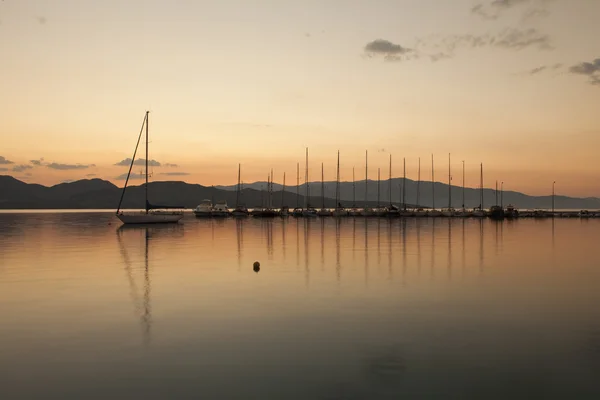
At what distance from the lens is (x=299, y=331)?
53.8 ft

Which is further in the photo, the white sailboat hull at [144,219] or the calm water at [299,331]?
the white sailboat hull at [144,219]

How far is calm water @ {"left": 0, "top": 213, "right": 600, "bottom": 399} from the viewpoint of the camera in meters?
11.6

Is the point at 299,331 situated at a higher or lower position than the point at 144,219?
lower

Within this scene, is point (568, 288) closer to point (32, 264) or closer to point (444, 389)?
point (444, 389)

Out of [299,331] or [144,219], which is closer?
[299,331]

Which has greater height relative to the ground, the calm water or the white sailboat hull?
the white sailboat hull

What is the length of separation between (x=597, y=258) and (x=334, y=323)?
3156cm

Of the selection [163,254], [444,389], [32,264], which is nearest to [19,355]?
[444,389]

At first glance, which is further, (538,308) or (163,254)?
(163,254)

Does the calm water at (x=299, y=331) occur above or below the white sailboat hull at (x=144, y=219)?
below

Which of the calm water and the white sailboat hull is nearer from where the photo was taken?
the calm water

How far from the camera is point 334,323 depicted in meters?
17.4

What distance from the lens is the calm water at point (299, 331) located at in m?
11.6

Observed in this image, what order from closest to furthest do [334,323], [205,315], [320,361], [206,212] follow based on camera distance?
1. [320,361]
2. [334,323]
3. [205,315]
4. [206,212]
